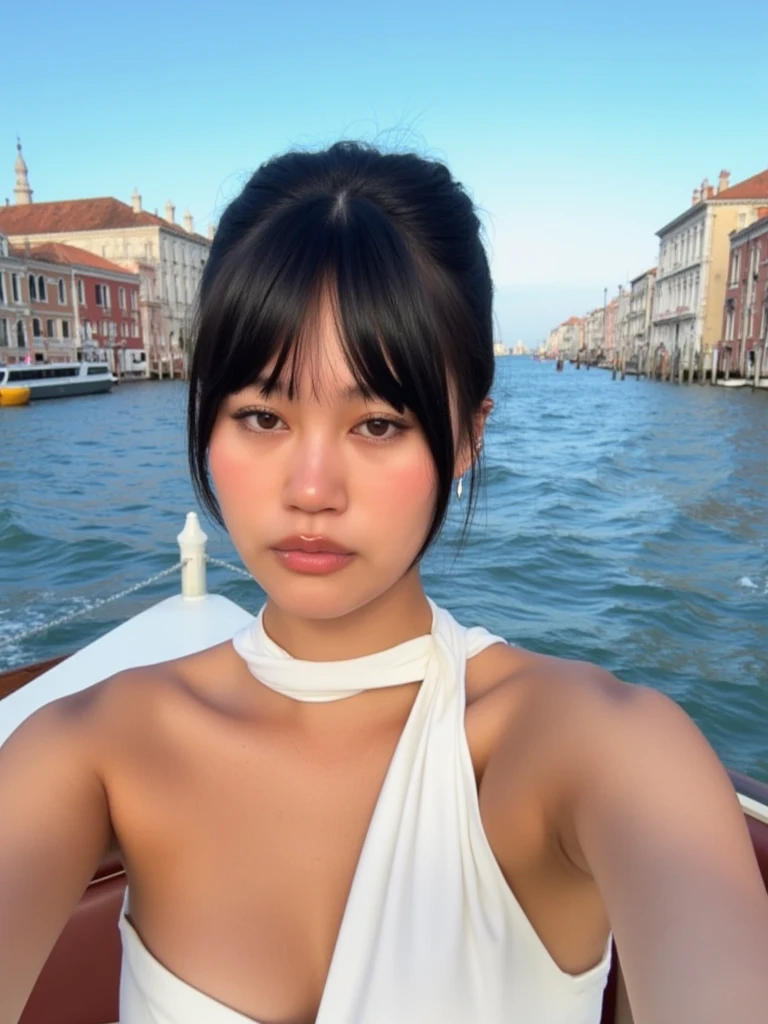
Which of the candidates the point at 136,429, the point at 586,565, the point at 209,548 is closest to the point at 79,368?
the point at 136,429

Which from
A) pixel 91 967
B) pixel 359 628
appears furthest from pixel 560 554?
pixel 359 628

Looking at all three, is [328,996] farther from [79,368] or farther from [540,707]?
[79,368]

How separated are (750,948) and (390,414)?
0.49 m

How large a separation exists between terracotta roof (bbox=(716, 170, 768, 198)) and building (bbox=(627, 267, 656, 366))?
455 inches

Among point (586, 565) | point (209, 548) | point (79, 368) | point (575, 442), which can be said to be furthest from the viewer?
point (79, 368)

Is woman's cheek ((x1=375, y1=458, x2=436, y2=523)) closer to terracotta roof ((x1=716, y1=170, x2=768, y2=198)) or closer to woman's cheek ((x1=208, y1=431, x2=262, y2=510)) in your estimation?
woman's cheek ((x1=208, y1=431, x2=262, y2=510))

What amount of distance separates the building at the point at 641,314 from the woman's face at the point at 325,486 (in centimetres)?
A: 4821

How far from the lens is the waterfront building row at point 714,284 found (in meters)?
30.4

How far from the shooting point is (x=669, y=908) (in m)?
0.56

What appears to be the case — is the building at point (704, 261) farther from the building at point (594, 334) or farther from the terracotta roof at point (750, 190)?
the building at point (594, 334)

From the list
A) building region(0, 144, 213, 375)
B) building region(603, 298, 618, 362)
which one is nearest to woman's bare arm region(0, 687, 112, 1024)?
building region(0, 144, 213, 375)

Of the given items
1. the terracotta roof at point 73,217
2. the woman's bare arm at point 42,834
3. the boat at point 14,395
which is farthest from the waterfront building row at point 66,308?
the woman's bare arm at point 42,834

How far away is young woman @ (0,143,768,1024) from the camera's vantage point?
675 mm

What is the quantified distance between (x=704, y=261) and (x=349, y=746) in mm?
39080
